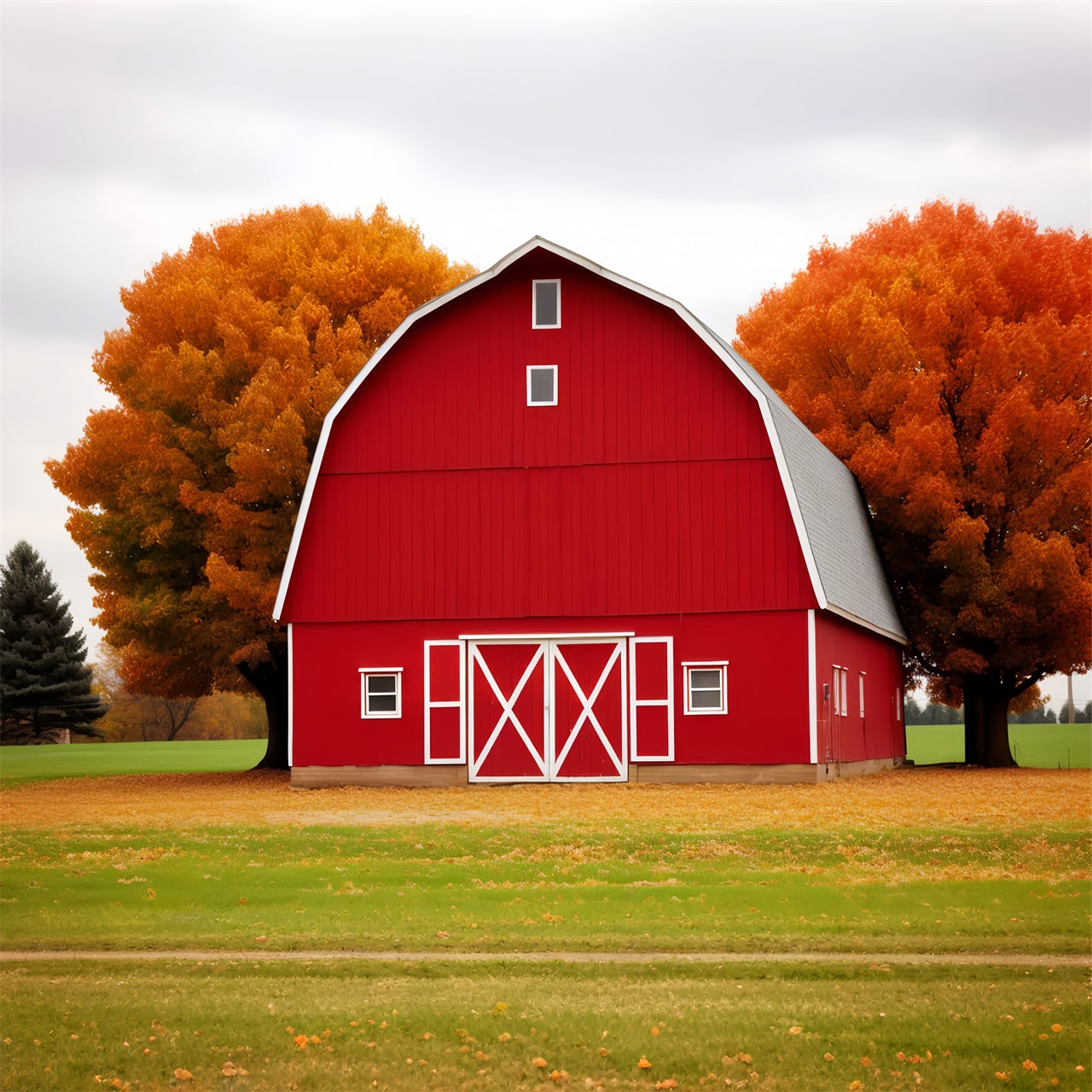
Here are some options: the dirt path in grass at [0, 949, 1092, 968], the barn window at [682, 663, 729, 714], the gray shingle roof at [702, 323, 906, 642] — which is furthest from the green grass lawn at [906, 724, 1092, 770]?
the dirt path in grass at [0, 949, 1092, 968]

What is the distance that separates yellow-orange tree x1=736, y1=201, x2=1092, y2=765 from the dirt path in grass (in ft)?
74.2

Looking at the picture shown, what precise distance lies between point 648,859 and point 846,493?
711 inches

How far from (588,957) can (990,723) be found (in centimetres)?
2782

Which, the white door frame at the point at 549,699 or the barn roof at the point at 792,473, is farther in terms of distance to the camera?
the white door frame at the point at 549,699

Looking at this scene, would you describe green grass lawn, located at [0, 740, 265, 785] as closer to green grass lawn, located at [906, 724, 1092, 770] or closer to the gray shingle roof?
the gray shingle roof

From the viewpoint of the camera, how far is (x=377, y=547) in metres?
26.4

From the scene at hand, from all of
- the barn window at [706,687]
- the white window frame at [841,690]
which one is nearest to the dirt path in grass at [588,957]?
the barn window at [706,687]

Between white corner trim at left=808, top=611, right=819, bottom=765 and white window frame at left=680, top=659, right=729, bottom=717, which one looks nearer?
white corner trim at left=808, top=611, right=819, bottom=765

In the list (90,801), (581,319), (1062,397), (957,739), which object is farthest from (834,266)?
(957,739)

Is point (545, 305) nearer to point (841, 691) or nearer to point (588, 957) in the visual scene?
point (841, 691)

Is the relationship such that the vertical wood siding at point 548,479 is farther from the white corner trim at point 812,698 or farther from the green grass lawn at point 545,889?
the green grass lawn at point 545,889

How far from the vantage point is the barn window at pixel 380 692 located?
26.2 meters

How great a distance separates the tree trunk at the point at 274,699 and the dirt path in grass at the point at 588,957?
24.9 metres

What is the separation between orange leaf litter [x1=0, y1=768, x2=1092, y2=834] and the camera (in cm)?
1878
